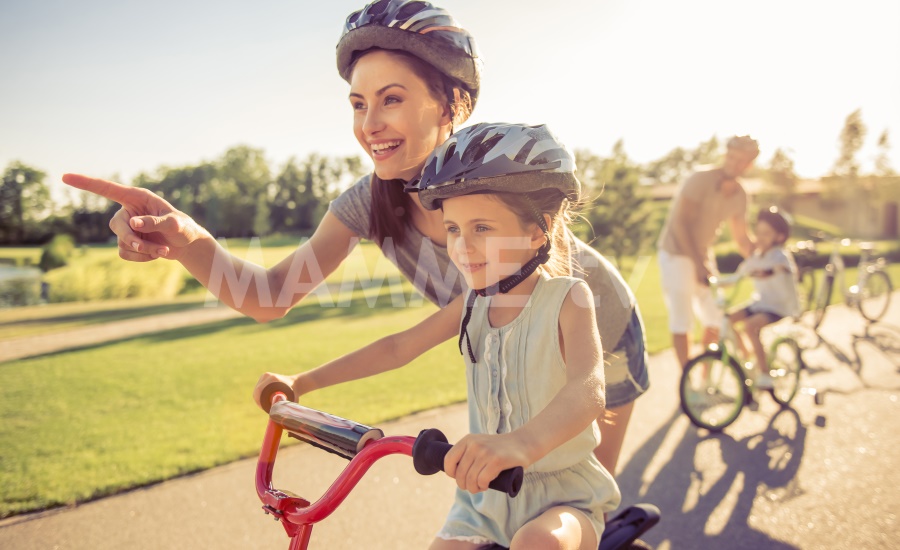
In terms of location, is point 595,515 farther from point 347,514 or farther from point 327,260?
point 347,514

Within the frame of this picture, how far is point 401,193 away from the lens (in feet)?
8.20

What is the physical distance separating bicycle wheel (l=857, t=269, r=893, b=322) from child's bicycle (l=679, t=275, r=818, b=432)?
18.8 feet

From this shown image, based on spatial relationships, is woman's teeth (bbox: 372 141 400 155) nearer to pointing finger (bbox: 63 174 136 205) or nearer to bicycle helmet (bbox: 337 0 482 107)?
bicycle helmet (bbox: 337 0 482 107)

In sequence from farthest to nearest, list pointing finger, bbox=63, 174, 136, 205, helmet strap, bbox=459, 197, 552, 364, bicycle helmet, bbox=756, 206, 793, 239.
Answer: bicycle helmet, bbox=756, 206, 793, 239 < helmet strap, bbox=459, 197, 552, 364 < pointing finger, bbox=63, 174, 136, 205

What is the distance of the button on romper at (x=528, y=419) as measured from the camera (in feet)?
6.52

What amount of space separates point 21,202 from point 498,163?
2660 centimetres

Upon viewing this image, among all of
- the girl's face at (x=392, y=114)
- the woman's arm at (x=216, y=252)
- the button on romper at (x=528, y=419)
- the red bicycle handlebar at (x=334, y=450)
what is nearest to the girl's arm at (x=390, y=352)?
the button on romper at (x=528, y=419)

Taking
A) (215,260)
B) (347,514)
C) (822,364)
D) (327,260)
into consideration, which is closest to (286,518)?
(215,260)

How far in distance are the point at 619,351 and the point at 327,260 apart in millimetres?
1222

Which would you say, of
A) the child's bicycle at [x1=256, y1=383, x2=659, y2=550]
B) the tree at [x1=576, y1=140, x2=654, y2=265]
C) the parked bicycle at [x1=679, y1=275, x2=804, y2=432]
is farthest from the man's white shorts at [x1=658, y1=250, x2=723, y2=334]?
the tree at [x1=576, y1=140, x2=654, y2=265]

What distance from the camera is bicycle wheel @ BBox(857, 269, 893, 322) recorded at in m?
10.5

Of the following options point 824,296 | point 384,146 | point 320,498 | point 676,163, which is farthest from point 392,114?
point 676,163

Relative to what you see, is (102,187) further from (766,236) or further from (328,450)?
(766,236)

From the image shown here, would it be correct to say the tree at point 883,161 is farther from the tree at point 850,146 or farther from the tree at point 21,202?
the tree at point 21,202
